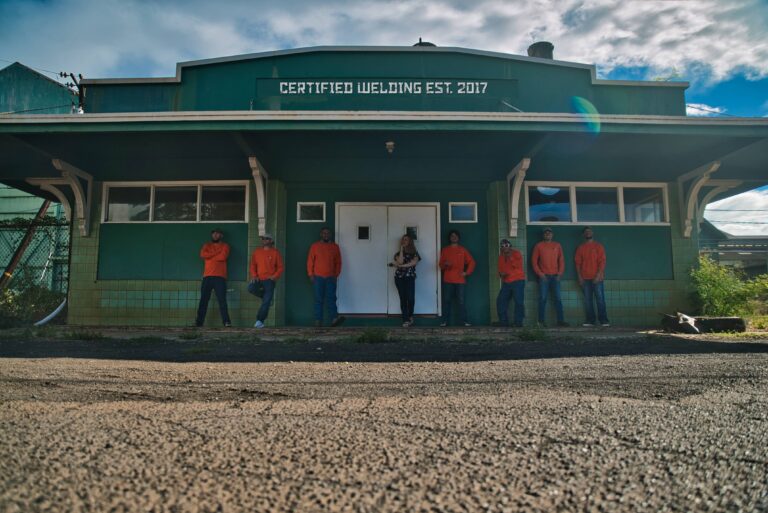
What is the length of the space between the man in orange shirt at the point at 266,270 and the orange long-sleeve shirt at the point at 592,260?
5.30 m

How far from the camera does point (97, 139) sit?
291 inches

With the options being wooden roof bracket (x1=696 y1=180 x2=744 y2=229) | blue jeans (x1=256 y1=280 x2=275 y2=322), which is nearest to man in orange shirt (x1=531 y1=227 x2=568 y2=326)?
wooden roof bracket (x1=696 y1=180 x2=744 y2=229)

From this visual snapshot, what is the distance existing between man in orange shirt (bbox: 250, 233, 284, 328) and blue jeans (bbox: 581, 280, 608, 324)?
212 inches

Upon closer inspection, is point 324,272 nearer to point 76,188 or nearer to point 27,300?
point 76,188

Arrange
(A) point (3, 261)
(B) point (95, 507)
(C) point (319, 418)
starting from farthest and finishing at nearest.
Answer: (A) point (3, 261), (C) point (319, 418), (B) point (95, 507)

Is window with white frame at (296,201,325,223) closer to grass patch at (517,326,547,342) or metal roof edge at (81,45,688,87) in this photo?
metal roof edge at (81,45,688,87)

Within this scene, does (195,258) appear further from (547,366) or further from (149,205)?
(547,366)

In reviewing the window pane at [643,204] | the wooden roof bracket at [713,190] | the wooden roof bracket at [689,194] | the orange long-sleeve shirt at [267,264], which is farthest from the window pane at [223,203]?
the wooden roof bracket at [713,190]

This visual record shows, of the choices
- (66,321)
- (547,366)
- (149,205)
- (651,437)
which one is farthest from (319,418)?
(66,321)

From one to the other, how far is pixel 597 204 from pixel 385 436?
27.7 ft

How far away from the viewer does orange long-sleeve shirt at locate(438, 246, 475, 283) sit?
8.52 metres

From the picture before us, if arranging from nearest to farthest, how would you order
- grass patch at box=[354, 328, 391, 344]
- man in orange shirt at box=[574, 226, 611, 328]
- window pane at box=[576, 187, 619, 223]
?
1. grass patch at box=[354, 328, 391, 344]
2. man in orange shirt at box=[574, 226, 611, 328]
3. window pane at box=[576, 187, 619, 223]

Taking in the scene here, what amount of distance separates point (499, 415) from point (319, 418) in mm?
880

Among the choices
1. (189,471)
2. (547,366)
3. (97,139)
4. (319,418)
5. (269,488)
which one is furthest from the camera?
(97,139)
